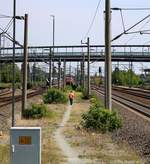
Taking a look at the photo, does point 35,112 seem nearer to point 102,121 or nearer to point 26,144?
point 102,121

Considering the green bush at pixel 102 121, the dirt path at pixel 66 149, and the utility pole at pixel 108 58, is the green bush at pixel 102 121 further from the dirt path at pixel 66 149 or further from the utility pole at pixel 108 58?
the utility pole at pixel 108 58

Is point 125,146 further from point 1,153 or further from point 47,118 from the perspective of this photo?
point 47,118

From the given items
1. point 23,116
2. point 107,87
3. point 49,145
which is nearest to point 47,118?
point 23,116

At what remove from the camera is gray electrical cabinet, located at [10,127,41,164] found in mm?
10711

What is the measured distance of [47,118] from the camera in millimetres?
33938

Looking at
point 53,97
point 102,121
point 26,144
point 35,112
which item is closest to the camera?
point 26,144

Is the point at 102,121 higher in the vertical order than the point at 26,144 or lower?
lower

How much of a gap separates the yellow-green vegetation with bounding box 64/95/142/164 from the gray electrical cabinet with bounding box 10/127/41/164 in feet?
14.4

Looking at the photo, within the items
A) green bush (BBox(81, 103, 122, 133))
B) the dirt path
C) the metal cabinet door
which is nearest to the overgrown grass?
green bush (BBox(81, 103, 122, 133))

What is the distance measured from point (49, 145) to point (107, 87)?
8952 mm

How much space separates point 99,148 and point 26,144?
734 cm

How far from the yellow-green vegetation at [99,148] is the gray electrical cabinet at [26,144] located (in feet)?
14.4

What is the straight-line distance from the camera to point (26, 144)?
35.3 ft

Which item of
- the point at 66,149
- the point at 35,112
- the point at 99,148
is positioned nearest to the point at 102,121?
the point at 99,148
